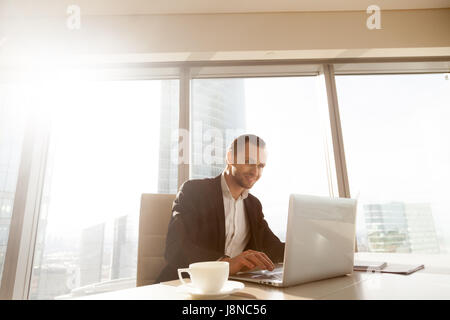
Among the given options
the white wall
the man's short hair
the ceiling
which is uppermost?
the ceiling

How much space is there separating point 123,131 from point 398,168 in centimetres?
260

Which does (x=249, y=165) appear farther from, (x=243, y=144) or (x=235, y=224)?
(x=235, y=224)

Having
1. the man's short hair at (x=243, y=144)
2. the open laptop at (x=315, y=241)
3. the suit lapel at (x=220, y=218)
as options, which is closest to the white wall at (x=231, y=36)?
the man's short hair at (x=243, y=144)

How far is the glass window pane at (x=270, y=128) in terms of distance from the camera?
252cm

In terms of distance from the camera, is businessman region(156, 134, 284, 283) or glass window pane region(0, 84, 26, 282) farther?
glass window pane region(0, 84, 26, 282)

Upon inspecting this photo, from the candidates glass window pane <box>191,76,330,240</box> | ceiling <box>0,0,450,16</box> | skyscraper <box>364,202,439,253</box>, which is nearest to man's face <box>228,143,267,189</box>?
glass window pane <box>191,76,330,240</box>

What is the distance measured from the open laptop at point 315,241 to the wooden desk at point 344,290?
0.10 feet

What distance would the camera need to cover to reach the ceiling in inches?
96.7

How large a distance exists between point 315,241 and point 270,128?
77.5 inches

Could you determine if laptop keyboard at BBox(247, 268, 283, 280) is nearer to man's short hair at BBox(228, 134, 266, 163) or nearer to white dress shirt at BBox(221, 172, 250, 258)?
white dress shirt at BBox(221, 172, 250, 258)

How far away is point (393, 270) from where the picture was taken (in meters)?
0.87

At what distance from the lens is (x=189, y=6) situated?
8.29ft

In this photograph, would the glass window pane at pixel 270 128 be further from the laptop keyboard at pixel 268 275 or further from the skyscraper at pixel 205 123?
the laptop keyboard at pixel 268 275

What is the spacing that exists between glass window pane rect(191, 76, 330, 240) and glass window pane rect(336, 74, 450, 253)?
304mm
